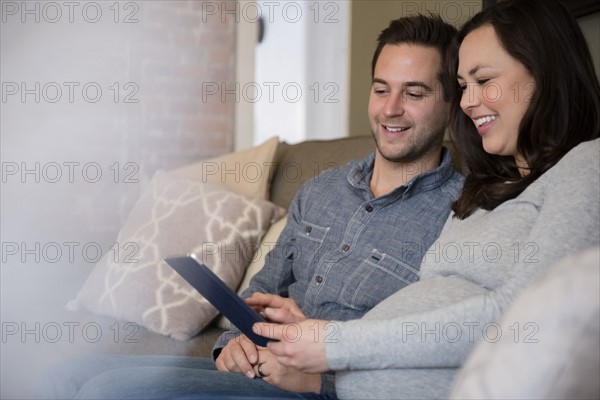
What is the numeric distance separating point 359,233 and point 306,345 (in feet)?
1.70

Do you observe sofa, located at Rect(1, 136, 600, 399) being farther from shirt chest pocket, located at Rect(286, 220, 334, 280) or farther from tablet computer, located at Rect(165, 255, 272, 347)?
tablet computer, located at Rect(165, 255, 272, 347)

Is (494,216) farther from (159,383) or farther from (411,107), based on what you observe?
(159,383)

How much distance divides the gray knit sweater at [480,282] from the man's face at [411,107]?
0.47 meters

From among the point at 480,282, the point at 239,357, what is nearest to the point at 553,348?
the point at 480,282

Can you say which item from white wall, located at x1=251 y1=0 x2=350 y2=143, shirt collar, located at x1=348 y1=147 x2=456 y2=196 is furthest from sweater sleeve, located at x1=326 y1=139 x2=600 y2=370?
white wall, located at x1=251 y1=0 x2=350 y2=143

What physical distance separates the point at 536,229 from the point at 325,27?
4.15 metres

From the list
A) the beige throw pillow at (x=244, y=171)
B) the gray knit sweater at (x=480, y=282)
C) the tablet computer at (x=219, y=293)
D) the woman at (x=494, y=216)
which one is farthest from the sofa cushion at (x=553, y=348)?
the beige throw pillow at (x=244, y=171)

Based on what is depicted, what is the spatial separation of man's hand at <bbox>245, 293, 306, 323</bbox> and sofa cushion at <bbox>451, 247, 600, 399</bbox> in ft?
2.79

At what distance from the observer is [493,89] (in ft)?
4.65

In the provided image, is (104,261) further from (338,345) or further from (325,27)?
(325,27)

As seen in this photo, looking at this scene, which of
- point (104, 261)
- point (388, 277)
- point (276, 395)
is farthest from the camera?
point (104, 261)

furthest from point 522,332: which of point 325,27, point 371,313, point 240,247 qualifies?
point 325,27

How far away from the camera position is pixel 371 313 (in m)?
1.29

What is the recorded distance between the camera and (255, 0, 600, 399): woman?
1132 mm
